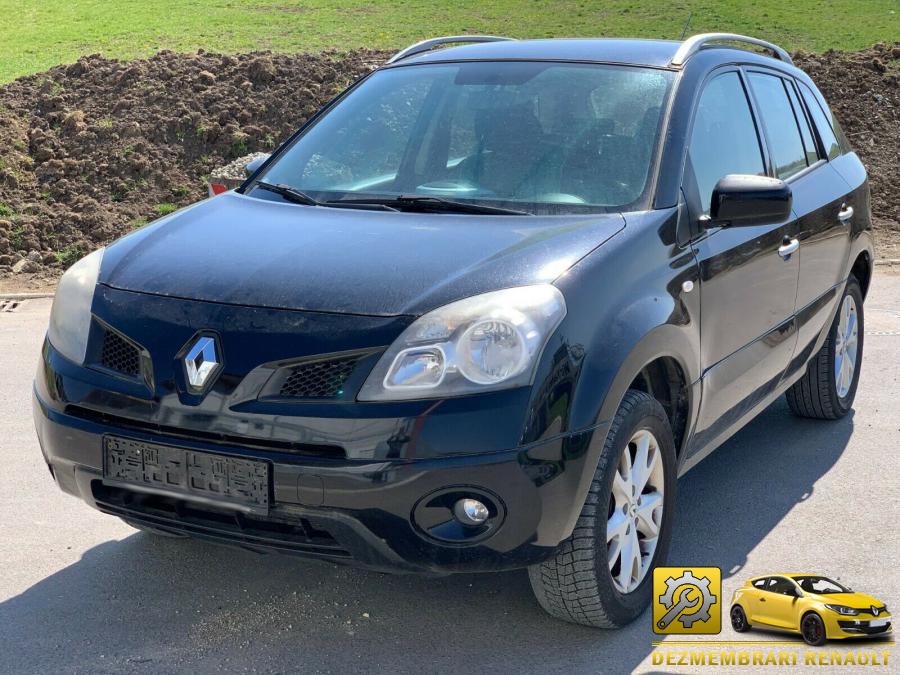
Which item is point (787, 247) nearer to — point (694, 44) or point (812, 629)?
point (694, 44)

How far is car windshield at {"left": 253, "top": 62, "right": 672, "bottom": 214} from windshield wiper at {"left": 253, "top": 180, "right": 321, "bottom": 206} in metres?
0.03

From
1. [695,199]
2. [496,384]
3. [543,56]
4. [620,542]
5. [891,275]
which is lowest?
[891,275]

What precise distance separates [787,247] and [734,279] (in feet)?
1.88

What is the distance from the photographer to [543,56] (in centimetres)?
462

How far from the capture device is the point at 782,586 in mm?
3750

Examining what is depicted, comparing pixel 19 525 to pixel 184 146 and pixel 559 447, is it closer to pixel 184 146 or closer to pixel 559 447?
pixel 559 447

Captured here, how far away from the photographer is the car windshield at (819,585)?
3.69 metres

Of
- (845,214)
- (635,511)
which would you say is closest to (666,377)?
(635,511)

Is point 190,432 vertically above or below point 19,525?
above

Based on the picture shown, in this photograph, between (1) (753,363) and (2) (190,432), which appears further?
(1) (753,363)

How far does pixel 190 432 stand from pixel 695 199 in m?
1.92

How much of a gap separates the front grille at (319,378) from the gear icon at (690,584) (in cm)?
140

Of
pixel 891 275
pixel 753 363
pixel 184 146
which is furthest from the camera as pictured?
pixel 184 146

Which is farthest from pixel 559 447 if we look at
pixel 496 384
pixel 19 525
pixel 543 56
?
pixel 19 525
